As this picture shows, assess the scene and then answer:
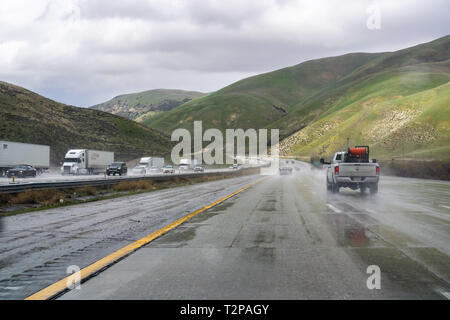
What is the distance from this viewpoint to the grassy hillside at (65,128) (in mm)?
82250

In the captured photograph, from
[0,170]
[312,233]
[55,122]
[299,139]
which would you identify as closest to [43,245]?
[312,233]

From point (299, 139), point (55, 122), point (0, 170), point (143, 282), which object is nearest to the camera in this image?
point (143, 282)

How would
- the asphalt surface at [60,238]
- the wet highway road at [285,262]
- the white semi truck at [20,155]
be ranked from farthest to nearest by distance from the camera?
1. the white semi truck at [20,155]
2. the asphalt surface at [60,238]
3. the wet highway road at [285,262]

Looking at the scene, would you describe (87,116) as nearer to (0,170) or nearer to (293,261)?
(0,170)

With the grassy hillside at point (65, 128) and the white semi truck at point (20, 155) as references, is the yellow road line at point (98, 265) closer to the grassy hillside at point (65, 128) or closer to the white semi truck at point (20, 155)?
the white semi truck at point (20, 155)

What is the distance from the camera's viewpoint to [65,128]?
93.8 metres

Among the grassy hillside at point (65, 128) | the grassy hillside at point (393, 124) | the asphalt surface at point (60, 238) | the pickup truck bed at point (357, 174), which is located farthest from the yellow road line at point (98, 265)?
the grassy hillside at point (393, 124)

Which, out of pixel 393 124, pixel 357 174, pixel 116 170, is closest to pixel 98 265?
pixel 357 174

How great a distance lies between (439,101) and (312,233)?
4645 inches

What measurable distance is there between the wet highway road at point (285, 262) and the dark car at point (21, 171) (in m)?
38.7

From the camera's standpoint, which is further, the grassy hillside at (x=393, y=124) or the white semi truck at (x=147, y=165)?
the grassy hillside at (x=393, y=124)

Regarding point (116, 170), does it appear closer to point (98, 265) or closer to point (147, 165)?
point (147, 165)

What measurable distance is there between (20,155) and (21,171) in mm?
3416
